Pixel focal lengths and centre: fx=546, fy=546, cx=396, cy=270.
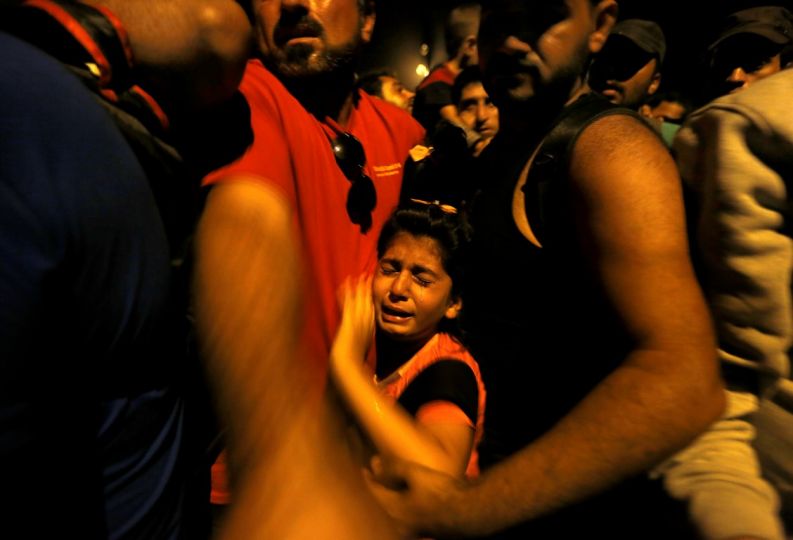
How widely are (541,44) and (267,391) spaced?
1.04 meters

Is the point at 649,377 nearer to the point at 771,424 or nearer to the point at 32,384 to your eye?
the point at 771,424

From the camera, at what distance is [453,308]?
1.86 m

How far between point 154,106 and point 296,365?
51cm

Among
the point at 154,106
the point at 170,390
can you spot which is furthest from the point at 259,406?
the point at 154,106

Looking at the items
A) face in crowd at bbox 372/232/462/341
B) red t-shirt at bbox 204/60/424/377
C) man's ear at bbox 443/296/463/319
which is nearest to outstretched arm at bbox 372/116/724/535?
red t-shirt at bbox 204/60/424/377

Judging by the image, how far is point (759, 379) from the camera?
922mm

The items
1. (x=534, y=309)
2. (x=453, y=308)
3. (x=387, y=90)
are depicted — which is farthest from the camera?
(x=387, y=90)

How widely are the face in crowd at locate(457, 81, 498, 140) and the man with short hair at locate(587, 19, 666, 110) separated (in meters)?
0.76

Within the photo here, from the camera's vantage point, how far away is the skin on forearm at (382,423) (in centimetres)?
115

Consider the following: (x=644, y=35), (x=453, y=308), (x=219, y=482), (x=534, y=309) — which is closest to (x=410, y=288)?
(x=453, y=308)

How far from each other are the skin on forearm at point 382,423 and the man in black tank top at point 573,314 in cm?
11

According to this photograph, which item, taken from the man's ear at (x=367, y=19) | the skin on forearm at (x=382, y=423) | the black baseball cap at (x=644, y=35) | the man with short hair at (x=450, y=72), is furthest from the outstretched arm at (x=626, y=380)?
A: the black baseball cap at (x=644, y=35)

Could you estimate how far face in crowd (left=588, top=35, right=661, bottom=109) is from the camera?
141 inches

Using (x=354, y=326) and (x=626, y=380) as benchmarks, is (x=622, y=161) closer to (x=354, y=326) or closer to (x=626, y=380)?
(x=626, y=380)
